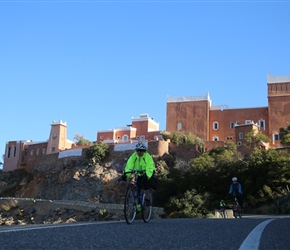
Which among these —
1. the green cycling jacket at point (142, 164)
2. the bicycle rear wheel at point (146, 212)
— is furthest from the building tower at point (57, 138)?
the green cycling jacket at point (142, 164)

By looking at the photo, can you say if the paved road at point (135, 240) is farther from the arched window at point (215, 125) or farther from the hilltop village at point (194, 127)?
the arched window at point (215, 125)

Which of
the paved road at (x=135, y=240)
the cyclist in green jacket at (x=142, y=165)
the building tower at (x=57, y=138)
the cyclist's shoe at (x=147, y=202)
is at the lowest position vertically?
the paved road at (x=135, y=240)

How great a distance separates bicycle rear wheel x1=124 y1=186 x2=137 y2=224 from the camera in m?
8.48

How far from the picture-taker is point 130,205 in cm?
866

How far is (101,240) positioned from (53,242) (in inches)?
24.0

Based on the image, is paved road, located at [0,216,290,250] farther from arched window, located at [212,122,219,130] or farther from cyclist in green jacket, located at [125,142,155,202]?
arched window, located at [212,122,219,130]

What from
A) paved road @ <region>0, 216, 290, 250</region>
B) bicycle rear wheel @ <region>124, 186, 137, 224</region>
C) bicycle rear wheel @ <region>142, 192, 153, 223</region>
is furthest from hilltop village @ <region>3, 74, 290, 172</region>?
paved road @ <region>0, 216, 290, 250</region>

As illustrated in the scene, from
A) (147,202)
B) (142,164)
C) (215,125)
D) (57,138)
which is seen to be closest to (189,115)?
(215,125)

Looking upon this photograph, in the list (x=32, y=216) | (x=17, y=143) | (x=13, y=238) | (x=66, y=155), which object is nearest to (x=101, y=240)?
(x=13, y=238)

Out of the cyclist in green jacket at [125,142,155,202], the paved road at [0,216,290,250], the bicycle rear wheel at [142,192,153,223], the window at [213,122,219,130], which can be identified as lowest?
the paved road at [0,216,290,250]

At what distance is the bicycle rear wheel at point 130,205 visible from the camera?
8.48m

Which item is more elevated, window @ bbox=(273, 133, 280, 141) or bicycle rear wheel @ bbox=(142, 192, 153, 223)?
window @ bbox=(273, 133, 280, 141)

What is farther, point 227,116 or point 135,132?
point 135,132

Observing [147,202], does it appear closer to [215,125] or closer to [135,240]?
[135,240]
